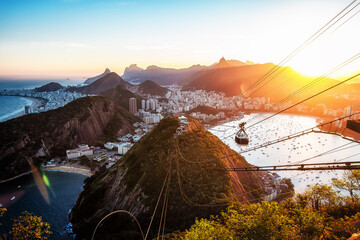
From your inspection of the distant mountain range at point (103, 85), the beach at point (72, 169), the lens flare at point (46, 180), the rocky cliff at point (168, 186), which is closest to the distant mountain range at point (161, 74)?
the distant mountain range at point (103, 85)

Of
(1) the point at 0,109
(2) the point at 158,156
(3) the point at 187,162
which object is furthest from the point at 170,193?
(1) the point at 0,109

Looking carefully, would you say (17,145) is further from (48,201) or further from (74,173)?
(48,201)

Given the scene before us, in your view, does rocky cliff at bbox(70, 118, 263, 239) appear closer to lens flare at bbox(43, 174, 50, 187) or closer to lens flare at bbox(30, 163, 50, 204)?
lens flare at bbox(30, 163, 50, 204)

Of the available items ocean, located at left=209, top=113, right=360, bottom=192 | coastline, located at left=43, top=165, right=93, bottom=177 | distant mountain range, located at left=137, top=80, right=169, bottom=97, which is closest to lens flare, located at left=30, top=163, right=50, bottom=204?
coastline, located at left=43, top=165, right=93, bottom=177

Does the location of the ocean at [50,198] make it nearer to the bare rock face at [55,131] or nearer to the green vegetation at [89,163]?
the green vegetation at [89,163]

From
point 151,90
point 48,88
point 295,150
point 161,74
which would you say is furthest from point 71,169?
point 161,74

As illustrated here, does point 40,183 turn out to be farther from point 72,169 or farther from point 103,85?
point 103,85
